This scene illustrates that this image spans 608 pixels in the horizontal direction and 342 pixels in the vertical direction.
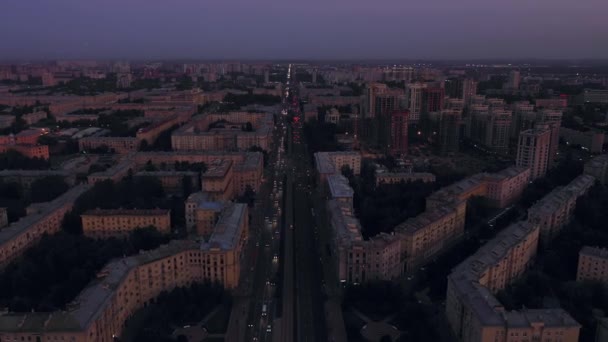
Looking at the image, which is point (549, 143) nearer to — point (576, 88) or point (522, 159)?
point (522, 159)

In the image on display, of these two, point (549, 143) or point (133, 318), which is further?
point (549, 143)

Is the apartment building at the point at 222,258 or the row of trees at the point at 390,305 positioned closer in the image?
the row of trees at the point at 390,305

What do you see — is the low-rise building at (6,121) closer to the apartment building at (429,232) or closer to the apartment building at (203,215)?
the apartment building at (203,215)

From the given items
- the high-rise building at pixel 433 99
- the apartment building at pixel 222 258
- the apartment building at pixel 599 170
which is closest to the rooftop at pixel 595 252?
→ the apartment building at pixel 222 258

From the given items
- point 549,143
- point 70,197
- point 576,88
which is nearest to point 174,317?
point 70,197

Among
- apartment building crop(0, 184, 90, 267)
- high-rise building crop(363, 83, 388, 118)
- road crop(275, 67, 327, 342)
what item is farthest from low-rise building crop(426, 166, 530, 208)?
high-rise building crop(363, 83, 388, 118)
